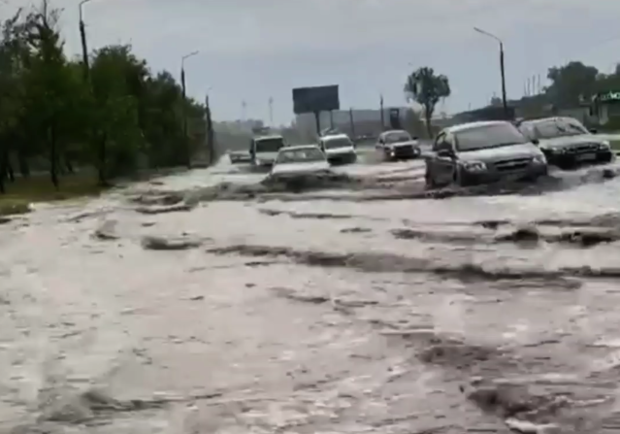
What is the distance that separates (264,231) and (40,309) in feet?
23.9

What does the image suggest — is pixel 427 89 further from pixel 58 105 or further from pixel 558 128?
pixel 558 128

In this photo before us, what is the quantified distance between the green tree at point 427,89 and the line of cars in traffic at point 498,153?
48.1 metres

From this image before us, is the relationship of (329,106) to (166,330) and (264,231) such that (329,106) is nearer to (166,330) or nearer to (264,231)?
(264,231)

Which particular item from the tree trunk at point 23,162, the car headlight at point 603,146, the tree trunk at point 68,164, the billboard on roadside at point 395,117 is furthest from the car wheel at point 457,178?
the billboard on roadside at point 395,117

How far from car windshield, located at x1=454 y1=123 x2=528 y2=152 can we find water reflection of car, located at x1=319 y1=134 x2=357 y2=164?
27.5 m

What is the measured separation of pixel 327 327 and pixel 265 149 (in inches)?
1691

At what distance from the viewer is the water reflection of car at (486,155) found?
22.1 m

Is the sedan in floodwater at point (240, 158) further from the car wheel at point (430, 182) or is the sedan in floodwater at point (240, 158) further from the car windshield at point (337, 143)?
the car wheel at point (430, 182)

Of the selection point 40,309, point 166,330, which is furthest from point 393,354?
point 40,309

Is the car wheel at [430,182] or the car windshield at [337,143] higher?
the car windshield at [337,143]

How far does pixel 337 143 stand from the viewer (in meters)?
52.9

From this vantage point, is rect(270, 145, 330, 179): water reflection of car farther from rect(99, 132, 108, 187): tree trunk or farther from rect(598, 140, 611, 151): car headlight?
rect(99, 132, 108, 187): tree trunk

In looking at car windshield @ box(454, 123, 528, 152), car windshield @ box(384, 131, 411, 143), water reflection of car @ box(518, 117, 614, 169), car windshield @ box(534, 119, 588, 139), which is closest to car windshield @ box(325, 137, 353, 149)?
car windshield @ box(384, 131, 411, 143)

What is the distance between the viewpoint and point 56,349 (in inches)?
341
